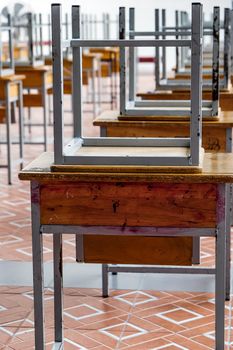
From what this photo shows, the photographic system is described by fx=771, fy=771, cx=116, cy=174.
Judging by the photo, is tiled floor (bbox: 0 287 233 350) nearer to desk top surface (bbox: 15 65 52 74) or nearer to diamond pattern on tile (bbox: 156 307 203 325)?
diamond pattern on tile (bbox: 156 307 203 325)

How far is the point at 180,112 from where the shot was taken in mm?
3314

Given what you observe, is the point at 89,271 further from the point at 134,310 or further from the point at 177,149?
the point at 177,149

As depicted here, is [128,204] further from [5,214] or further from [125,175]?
[5,214]

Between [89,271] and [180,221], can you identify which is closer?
[180,221]

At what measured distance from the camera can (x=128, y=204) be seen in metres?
2.32

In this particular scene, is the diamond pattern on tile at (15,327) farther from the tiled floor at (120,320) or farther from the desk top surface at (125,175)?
the desk top surface at (125,175)

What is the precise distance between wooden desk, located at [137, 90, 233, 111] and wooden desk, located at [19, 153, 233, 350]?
175cm

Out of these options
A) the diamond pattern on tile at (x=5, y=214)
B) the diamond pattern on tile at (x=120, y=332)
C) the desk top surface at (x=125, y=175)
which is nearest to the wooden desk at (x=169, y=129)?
the diamond pattern on tile at (x=120, y=332)

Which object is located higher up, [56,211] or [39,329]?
[56,211]

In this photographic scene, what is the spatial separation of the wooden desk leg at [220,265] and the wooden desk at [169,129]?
3.21 feet

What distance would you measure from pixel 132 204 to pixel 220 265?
1.05 ft

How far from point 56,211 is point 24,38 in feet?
48.1

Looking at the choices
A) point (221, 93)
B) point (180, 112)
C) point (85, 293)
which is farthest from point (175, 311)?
point (221, 93)

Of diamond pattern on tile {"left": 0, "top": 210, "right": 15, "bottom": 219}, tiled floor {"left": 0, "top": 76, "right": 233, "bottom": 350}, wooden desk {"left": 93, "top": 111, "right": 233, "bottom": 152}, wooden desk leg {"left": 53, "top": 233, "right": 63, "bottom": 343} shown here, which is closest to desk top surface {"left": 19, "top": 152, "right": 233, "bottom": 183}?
wooden desk leg {"left": 53, "top": 233, "right": 63, "bottom": 343}
